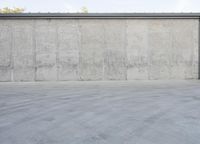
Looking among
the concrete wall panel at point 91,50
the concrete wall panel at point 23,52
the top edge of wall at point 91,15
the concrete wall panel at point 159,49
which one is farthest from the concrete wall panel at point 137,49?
the concrete wall panel at point 23,52

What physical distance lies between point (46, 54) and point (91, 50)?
8.78ft

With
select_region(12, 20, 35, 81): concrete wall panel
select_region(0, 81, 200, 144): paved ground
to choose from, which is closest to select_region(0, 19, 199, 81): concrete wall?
select_region(12, 20, 35, 81): concrete wall panel

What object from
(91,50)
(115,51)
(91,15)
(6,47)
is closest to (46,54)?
(6,47)

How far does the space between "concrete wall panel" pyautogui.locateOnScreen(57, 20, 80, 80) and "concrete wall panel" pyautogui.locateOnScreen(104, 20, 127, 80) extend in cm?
177

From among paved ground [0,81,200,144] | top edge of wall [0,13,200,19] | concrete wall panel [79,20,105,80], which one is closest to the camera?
paved ground [0,81,200,144]

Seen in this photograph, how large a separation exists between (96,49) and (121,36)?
1672 mm

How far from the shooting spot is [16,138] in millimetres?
3484

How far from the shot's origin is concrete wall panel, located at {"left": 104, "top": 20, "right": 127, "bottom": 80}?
12.5 m

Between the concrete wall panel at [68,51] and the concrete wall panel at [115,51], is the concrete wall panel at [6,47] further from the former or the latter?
the concrete wall panel at [115,51]

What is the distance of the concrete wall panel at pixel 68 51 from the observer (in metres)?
12.6

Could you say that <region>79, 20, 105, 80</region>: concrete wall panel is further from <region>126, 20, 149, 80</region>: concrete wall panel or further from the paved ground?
the paved ground

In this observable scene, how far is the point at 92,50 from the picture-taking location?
1255 cm

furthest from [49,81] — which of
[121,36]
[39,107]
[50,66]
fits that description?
[39,107]

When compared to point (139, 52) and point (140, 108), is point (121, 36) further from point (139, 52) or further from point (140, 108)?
point (140, 108)
